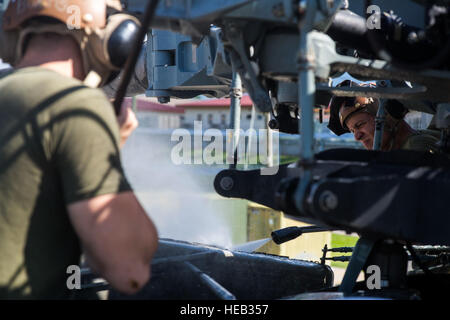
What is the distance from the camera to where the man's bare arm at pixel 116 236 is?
1.26 m

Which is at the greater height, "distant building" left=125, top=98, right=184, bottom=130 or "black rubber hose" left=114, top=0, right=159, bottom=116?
"black rubber hose" left=114, top=0, right=159, bottom=116

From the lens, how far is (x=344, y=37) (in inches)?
83.4

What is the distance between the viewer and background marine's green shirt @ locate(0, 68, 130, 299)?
1.27m

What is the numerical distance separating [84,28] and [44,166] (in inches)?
19.0

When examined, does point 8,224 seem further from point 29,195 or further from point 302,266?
point 302,266

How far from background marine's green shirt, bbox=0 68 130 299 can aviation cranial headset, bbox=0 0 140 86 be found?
8.9 inches

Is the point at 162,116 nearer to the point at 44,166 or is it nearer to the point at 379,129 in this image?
the point at 379,129

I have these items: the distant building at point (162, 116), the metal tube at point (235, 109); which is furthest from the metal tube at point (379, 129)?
the distant building at point (162, 116)

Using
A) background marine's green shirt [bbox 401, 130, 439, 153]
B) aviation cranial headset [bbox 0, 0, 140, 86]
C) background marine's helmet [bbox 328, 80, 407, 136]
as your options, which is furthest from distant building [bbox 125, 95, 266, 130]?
aviation cranial headset [bbox 0, 0, 140, 86]

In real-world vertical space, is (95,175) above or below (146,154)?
above

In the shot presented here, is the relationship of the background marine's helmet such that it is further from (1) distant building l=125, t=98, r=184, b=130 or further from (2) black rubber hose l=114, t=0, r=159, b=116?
A: (1) distant building l=125, t=98, r=184, b=130

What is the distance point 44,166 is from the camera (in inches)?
51.3
